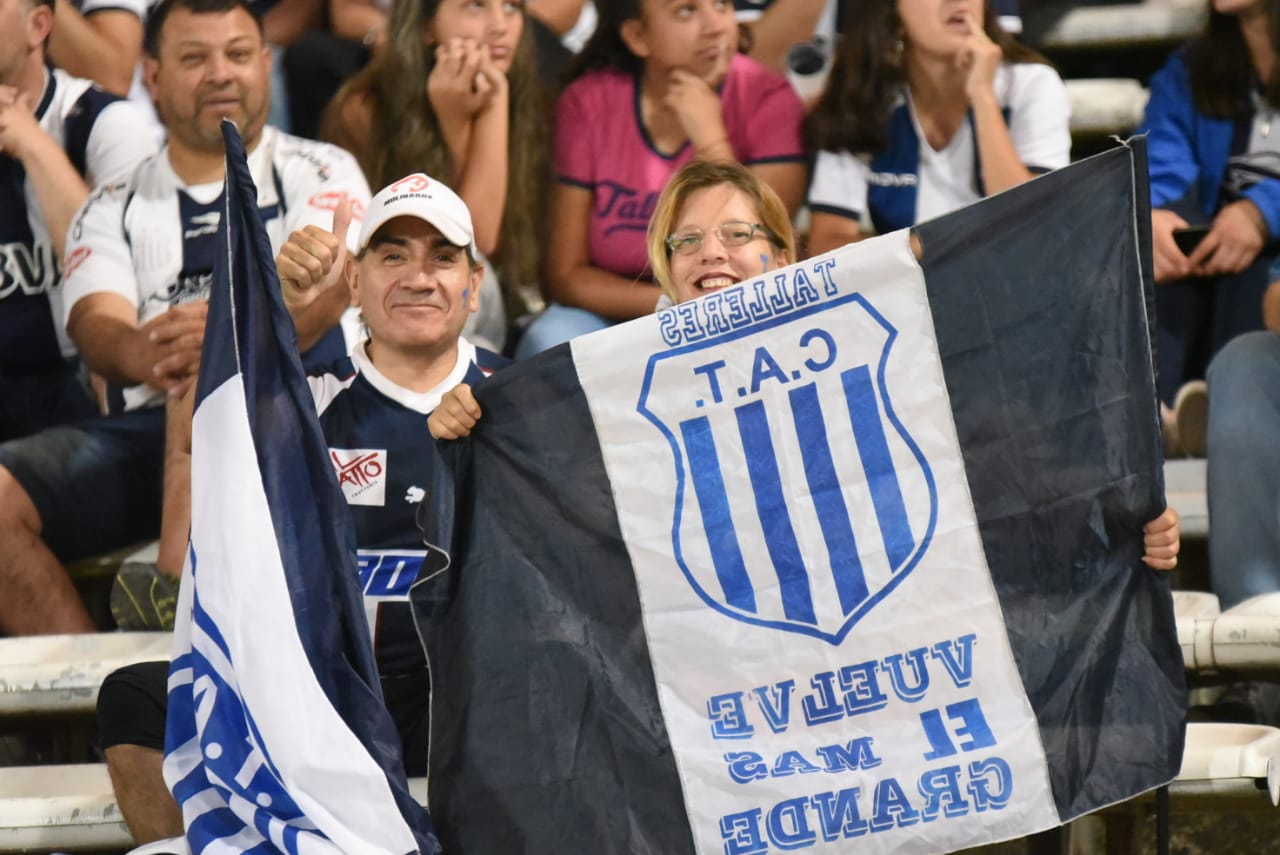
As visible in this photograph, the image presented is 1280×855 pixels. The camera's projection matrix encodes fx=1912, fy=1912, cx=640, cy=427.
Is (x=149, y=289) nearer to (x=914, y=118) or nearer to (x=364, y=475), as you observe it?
(x=364, y=475)

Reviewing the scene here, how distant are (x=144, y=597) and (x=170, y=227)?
2.91 ft

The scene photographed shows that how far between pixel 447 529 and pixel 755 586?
18.7 inches

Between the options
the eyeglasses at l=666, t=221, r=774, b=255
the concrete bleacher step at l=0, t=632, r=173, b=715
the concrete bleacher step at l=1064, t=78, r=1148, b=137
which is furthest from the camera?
the concrete bleacher step at l=1064, t=78, r=1148, b=137

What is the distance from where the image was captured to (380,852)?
2.72 metres

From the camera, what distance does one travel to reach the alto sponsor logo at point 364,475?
3.24 meters

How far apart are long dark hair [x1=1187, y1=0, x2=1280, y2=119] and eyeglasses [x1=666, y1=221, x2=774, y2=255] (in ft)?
5.32

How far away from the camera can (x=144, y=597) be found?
3775mm

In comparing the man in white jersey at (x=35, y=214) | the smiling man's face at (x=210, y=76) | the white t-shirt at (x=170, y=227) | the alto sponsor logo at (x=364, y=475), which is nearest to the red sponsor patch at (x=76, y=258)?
the white t-shirt at (x=170, y=227)

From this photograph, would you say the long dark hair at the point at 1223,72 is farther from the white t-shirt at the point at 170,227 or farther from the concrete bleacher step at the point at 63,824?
the concrete bleacher step at the point at 63,824

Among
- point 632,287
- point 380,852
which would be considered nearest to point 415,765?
point 380,852

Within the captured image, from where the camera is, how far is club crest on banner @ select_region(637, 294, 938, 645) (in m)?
2.81

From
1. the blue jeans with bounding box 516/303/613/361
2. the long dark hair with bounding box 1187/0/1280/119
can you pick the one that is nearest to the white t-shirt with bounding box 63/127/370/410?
the blue jeans with bounding box 516/303/613/361

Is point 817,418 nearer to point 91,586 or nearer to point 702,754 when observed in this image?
point 702,754

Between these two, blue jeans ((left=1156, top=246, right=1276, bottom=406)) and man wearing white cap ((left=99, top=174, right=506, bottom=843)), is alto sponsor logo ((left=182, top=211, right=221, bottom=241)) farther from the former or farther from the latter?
blue jeans ((left=1156, top=246, right=1276, bottom=406))
